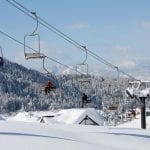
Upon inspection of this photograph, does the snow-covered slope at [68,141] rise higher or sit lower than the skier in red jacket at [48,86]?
lower

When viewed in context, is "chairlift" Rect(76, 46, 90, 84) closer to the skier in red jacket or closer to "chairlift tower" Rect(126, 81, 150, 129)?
the skier in red jacket

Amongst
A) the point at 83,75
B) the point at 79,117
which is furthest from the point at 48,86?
the point at 79,117

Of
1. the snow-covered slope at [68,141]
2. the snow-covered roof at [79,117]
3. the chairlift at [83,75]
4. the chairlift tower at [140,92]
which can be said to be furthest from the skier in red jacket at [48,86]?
the snow-covered roof at [79,117]

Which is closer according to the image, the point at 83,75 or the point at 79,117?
the point at 83,75

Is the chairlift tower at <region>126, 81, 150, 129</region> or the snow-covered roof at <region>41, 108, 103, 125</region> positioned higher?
the chairlift tower at <region>126, 81, 150, 129</region>

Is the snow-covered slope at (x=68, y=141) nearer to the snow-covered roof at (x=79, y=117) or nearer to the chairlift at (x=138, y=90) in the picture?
the chairlift at (x=138, y=90)

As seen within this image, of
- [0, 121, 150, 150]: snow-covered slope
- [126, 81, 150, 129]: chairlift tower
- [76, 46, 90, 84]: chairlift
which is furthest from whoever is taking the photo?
[126, 81, 150, 129]: chairlift tower

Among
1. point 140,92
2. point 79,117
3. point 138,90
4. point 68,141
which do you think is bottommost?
point 79,117

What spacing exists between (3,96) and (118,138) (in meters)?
183

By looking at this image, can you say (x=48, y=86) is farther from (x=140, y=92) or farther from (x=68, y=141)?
(x=68, y=141)

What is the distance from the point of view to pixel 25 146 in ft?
41.6

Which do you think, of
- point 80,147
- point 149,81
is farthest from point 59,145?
point 149,81

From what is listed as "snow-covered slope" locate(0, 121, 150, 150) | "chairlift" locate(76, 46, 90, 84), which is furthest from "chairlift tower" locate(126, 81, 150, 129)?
"snow-covered slope" locate(0, 121, 150, 150)

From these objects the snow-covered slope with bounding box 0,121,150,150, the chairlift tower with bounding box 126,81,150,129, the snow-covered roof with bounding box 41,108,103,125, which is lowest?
the snow-covered roof with bounding box 41,108,103,125
